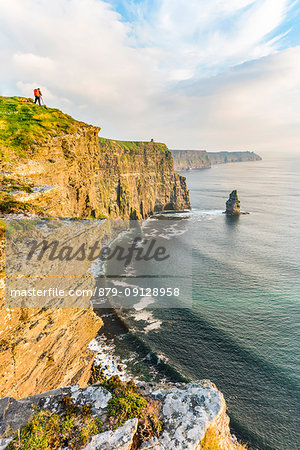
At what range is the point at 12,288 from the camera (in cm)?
928

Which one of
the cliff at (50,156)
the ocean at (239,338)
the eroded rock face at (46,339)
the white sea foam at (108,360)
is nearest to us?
the eroded rock face at (46,339)

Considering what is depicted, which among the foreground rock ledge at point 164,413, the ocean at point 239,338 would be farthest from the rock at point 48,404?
the ocean at point 239,338

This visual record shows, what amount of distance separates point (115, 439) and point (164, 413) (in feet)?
4.74

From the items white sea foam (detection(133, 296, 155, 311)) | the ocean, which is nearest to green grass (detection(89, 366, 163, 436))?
the ocean

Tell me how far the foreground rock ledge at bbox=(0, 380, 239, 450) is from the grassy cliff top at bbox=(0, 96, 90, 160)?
1648cm

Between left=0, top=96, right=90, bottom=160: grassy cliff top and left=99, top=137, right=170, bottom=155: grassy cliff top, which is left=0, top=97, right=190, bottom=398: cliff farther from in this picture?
left=99, top=137, right=170, bottom=155: grassy cliff top

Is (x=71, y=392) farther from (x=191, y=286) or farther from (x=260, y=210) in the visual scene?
(x=260, y=210)

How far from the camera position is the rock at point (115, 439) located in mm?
4730

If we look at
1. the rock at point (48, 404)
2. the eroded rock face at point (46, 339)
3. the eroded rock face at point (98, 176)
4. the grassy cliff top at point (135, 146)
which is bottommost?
the eroded rock face at point (46, 339)

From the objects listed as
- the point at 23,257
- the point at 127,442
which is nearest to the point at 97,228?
the point at 23,257

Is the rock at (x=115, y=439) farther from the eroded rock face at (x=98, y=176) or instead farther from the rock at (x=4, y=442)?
the eroded rock face at (x=98, y=176)

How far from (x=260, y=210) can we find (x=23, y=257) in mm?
96316

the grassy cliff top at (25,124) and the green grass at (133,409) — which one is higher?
the grassy cliff top at (25,124)

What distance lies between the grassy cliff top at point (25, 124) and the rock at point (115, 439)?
709 inches
